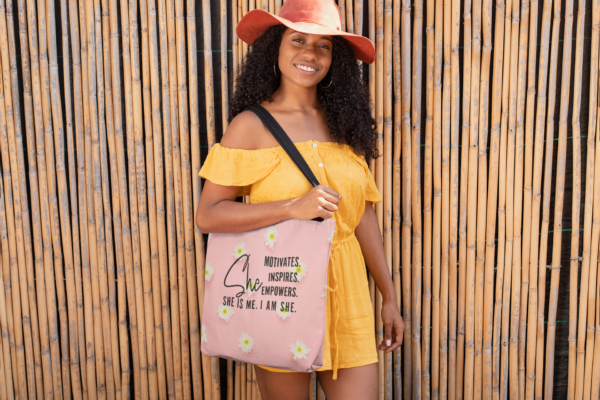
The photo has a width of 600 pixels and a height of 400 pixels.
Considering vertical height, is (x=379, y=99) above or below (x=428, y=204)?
above

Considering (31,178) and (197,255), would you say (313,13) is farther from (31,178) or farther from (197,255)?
(31,178)

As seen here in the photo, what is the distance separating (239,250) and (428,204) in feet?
2.92

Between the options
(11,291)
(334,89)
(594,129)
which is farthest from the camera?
(11,291)

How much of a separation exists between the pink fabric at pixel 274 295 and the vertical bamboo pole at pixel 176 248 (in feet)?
1.90

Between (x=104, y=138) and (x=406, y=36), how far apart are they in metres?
1.30

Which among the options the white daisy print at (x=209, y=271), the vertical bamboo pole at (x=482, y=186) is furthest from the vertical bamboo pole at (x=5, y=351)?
the vertical bamboo pole at (x=482, y=186)

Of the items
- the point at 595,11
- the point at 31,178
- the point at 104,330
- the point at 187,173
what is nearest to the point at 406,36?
the point at 595,11

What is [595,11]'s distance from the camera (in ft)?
5.09

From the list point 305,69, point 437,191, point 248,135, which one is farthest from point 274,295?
point 437,191

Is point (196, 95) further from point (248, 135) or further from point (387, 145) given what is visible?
point (387, 145)

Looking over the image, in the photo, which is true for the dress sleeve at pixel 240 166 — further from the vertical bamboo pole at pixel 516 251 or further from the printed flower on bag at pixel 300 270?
the vertical bamboo pole at pixel 516 251

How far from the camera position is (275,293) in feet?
3.49

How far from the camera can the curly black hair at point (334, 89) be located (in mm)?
1305

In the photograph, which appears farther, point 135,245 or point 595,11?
point 135,245
